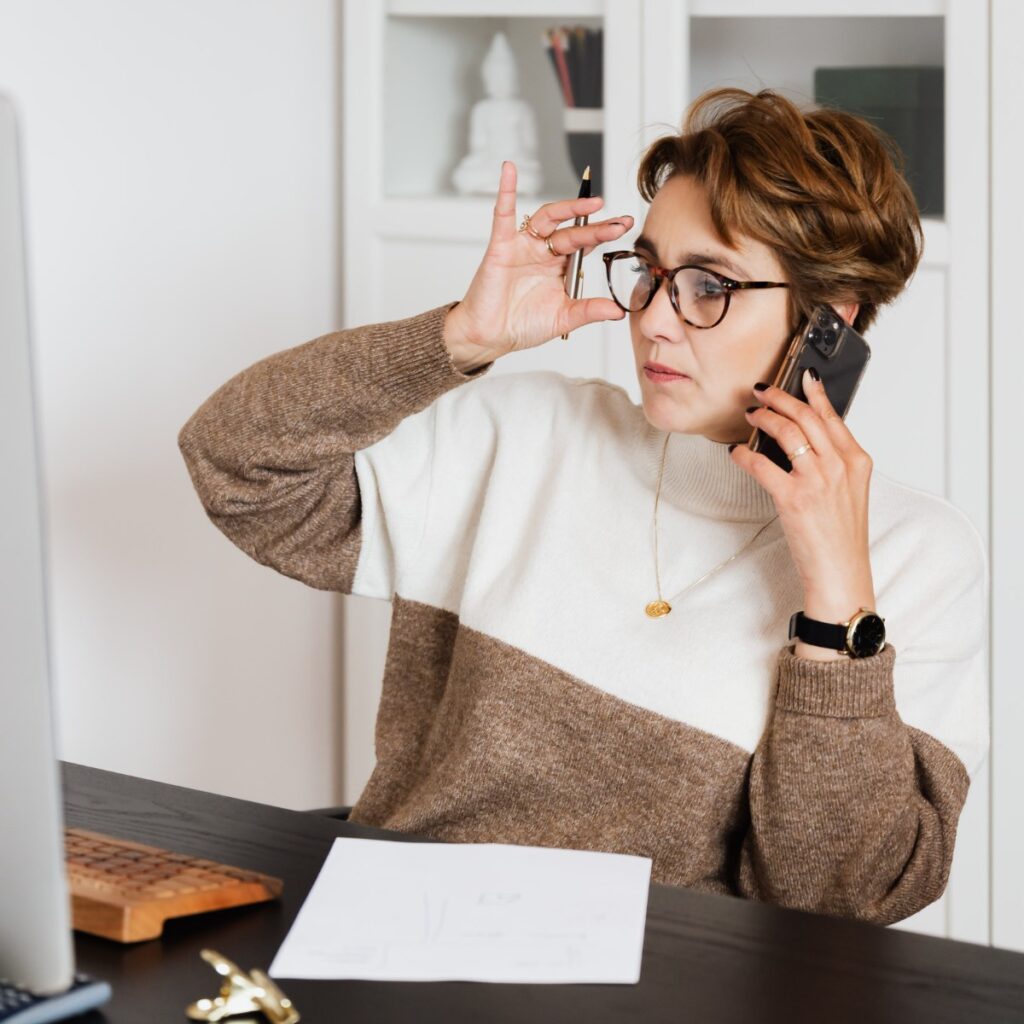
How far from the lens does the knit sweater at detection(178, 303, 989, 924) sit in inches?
50.2

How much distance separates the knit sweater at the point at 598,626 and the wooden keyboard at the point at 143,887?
19.1 inches

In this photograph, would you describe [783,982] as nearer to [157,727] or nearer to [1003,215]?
[1003,215]

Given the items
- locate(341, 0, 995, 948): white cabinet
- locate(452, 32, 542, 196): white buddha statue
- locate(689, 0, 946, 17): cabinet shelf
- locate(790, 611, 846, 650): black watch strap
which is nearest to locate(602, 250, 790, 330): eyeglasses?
locate(790, 611, 846, 650): black watch strap

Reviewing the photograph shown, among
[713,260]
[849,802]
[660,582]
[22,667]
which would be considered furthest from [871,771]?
[22,667]

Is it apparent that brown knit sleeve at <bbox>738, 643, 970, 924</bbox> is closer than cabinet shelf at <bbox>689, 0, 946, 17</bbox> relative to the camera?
Yes

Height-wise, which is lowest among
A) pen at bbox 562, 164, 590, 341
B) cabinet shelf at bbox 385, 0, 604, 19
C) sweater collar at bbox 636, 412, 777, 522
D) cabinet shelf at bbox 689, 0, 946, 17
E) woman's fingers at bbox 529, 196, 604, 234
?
sweater collar at bbox 636, 412, 777, 522

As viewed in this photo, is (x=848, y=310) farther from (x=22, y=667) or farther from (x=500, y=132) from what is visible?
(x=500, y=132)

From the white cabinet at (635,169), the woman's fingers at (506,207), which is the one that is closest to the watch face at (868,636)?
the woman's fingers at (506,207)

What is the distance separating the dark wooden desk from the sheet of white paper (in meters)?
0.01

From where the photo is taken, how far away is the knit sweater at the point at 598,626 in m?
1.27

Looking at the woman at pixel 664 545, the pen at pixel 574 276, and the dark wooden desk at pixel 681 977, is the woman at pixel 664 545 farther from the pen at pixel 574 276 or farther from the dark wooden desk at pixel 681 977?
the dark wooden desk at pixel 681 977

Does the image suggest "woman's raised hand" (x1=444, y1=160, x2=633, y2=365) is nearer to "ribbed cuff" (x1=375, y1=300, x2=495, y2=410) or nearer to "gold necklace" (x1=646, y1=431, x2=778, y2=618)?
"ribbed cuff" (x1=375, y1=300, x2=495, y2=410)

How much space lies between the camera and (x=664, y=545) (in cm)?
149

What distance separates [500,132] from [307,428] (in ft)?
3.81
